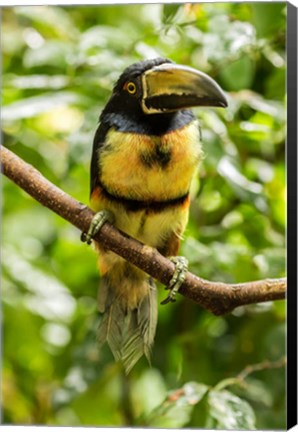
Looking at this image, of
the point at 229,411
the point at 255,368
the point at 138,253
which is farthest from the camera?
the point at 255,368

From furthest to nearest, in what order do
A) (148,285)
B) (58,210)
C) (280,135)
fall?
1. (280,135)
2. (148,285)
3. (58,210)

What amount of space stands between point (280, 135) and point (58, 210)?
26.4 inches

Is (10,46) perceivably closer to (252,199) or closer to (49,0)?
(49,0)

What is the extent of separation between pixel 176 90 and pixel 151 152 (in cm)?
13

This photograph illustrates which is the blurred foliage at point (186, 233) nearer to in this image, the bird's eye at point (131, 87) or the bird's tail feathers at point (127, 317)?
the bird's tail feathers at point (127, 317)

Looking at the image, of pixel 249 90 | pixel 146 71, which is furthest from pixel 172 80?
pixel 249 90

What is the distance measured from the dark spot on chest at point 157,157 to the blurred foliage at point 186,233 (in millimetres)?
175

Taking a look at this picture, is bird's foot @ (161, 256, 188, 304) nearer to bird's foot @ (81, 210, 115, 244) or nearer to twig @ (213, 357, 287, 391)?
bird's foot @ (81, 210, 115, 244)

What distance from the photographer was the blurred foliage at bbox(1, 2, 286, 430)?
1.89 metres

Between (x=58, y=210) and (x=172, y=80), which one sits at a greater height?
(x=172, y=80)

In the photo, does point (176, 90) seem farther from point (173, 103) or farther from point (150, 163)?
point (150, 163)

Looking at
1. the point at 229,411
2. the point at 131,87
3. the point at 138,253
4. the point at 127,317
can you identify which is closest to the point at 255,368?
the point at 229,411

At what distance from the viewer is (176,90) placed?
1.65 m

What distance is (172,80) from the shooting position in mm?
1653
